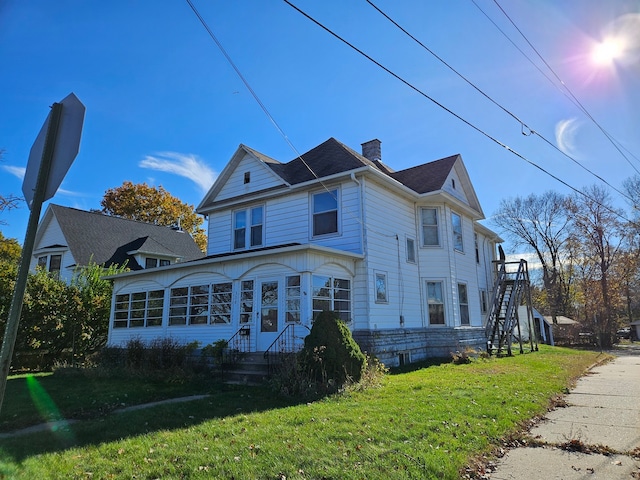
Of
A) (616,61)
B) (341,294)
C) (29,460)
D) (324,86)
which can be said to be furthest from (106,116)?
(616,61)

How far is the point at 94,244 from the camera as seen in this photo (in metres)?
25.8

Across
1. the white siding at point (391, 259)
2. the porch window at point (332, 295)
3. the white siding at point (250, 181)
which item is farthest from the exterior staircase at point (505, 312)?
the white siding at point (250, 181)

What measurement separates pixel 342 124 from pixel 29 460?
26.2ft

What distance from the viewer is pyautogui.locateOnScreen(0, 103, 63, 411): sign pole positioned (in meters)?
2.11

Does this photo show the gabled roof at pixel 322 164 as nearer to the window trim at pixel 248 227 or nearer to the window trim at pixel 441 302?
the window trim at pixel 248 227

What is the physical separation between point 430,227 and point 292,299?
7536 mm

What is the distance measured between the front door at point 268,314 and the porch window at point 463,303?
848 cm

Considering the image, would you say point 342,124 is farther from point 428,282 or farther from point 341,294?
point 428,282

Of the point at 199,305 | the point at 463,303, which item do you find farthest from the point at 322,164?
the point at 463,303

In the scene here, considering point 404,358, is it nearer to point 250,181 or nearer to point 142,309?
point 250,181

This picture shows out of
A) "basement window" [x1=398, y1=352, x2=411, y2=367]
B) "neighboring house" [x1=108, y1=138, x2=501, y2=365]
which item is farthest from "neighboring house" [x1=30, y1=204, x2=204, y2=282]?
"basement window" [x1=398, y1=352, x2=411, y2=367]

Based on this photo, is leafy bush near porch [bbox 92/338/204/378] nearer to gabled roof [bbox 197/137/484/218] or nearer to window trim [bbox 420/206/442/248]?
gabled roof [bbox 197/137/484/218]

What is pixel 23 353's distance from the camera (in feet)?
50.4

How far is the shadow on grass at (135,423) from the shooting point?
5.21 meters
